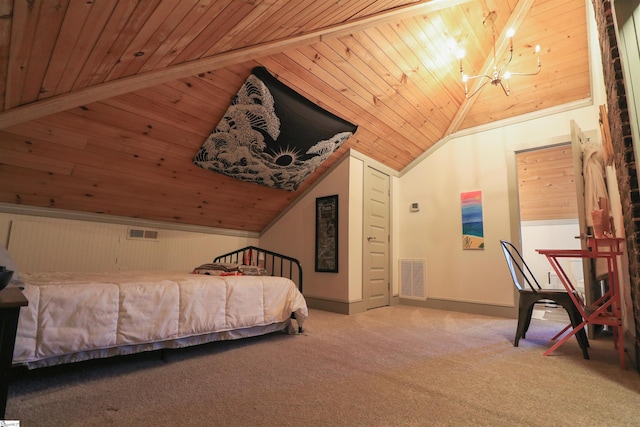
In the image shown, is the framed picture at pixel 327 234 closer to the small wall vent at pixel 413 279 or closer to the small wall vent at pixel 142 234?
the small wall vent at pixel 413 279

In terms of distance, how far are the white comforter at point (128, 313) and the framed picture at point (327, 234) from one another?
1607 mm

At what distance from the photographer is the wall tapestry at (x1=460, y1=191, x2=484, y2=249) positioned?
4.27 metres

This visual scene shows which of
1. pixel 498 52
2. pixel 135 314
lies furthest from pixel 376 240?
pixel 135 314

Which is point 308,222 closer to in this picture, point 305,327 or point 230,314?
point 305,327

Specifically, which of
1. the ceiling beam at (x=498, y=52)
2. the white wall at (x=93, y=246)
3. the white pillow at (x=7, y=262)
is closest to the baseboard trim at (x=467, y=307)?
the ceiling beam at (x=498, y=52)

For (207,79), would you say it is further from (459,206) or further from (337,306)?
(459,206)

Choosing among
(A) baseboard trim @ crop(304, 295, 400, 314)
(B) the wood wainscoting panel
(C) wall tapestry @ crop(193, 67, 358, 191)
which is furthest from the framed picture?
(B) the wood wainscoting panel

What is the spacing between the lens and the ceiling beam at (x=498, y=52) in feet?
10.8

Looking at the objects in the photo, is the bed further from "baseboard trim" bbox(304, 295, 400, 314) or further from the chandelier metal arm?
the chandelier metal arm

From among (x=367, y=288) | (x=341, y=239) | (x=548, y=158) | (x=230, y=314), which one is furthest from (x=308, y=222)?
(x=548, y=158)

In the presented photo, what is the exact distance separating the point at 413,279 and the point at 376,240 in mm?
913

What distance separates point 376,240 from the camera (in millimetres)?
4500

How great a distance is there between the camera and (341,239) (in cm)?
404

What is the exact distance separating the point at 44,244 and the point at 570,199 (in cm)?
804
